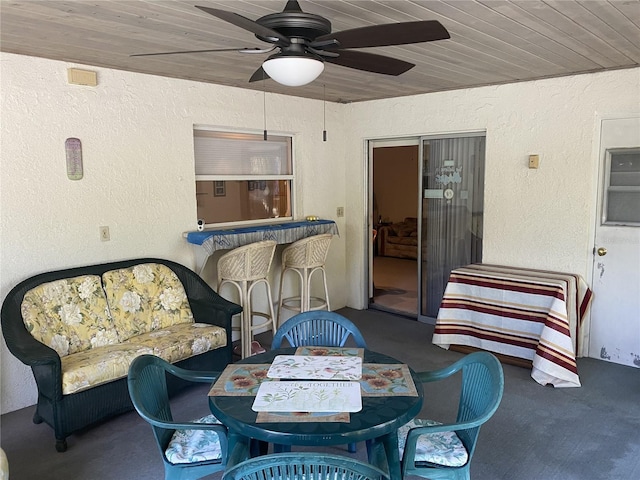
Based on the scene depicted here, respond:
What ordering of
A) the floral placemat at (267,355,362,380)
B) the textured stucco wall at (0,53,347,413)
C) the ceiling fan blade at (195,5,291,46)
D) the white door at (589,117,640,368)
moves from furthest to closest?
the white door at (589,117,640,368) → the textured stucco wall at (0,53,347,413) → the floral placemat at (267,355,362,380) → the ceiling fan blade at (195,5,291,46)

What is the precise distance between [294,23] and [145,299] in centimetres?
250

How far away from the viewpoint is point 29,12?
2393 mm

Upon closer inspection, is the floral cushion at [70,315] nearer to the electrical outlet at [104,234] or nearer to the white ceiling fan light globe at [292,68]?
the electrical outlet at [104,234]

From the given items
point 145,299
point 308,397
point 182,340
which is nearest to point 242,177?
point 145,299

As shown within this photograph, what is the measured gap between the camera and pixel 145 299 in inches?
148

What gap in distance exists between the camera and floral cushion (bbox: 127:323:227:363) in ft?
11.0

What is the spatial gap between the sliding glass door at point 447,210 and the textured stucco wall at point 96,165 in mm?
1782

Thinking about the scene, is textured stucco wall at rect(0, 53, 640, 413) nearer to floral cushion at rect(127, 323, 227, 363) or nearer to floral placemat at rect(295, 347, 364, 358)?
floral cushion at rect(127, 323, 227, 363)

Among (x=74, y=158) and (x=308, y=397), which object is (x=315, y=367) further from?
(x=74, y=158)

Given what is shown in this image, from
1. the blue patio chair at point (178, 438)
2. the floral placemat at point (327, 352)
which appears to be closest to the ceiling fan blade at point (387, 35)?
the floral placemat at point (327, 352)

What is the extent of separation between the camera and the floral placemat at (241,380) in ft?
6.91

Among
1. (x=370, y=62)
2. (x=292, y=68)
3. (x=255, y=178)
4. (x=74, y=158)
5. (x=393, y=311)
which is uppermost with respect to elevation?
(x=370, y=62)

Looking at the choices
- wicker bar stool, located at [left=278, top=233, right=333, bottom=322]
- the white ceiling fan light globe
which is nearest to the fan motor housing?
the white ceiling fan light globe

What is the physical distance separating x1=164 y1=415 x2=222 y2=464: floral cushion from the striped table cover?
2593 millimetres
